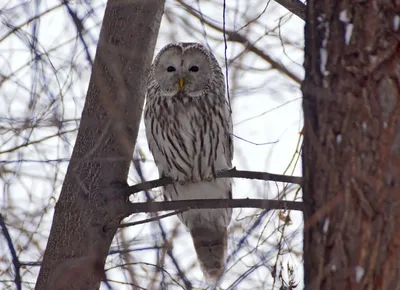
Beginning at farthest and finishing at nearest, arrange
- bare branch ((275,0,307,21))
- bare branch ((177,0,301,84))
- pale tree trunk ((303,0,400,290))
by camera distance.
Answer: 1. bare branch ((177,0,301,84))
2. bare branch ((275,0,307,21))
3. pale tree trunk ((303,0,400,290))

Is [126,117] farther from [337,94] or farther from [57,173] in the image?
[337,94]

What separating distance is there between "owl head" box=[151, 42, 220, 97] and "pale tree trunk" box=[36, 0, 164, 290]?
82cm

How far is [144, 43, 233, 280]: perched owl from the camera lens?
426cm

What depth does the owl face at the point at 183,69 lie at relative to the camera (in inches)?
176

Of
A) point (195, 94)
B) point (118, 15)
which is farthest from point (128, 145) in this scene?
point (195, 94)

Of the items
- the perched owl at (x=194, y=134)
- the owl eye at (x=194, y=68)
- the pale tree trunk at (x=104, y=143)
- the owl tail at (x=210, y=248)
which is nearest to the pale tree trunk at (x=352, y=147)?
the pale tree trunk at (x=104, y=143)

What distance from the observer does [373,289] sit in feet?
6.28

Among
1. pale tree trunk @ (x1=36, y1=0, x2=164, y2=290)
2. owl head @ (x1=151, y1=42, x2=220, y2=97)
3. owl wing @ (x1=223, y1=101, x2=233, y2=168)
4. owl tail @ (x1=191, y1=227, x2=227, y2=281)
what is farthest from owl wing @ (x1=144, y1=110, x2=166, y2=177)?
pale tree trunk @ (x1=36, y1=0, x2=164, y2=290)

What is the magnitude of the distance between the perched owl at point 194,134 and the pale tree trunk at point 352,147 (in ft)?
7.15

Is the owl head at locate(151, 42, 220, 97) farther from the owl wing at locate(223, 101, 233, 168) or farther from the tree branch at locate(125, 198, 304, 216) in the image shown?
the tree branch at locate(125, 198, 304, 216)

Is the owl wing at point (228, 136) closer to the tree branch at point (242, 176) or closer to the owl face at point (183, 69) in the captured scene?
the owl face at point (183, 69)

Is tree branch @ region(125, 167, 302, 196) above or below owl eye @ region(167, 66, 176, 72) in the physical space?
below

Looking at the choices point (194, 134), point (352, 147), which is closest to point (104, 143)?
point (194, 134)

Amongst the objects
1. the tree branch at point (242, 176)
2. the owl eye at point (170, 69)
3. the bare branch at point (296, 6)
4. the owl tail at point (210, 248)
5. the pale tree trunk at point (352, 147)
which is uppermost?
the owl eye at point (170, 69)
